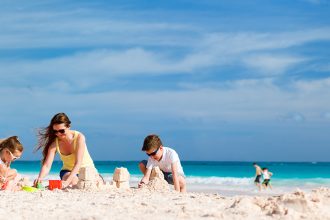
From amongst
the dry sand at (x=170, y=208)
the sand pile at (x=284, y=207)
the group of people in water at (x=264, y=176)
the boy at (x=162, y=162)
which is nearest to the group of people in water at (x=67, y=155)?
the boy at (x=162, y=162)

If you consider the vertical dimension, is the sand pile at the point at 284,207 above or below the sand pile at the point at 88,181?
below

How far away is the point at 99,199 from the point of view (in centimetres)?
659

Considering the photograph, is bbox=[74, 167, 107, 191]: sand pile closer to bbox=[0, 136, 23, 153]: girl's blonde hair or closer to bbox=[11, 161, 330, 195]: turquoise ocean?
bbox=[0, 136, 23, 153]: girl's blonde hair

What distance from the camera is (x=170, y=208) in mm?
5746

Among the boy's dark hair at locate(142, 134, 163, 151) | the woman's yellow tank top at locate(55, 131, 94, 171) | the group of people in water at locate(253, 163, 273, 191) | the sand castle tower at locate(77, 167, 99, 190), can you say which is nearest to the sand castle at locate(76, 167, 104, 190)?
the sand castle tower at locate(77, 167, 99, 190)

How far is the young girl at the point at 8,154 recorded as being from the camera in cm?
830

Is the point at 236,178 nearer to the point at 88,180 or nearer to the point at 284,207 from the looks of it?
the point at 88,180

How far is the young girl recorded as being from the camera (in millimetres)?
8297

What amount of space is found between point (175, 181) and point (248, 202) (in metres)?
2.90

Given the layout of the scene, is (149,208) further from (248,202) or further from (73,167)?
(73,167)

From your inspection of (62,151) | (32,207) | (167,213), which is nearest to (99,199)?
(32,207)

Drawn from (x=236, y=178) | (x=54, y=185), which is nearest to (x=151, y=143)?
(x=54, y=185)

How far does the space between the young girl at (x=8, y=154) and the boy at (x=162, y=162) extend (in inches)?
68.3

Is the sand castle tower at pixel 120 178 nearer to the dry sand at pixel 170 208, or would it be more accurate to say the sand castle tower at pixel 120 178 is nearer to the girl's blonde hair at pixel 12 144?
the girl's blonde hair at pixel 12 144
